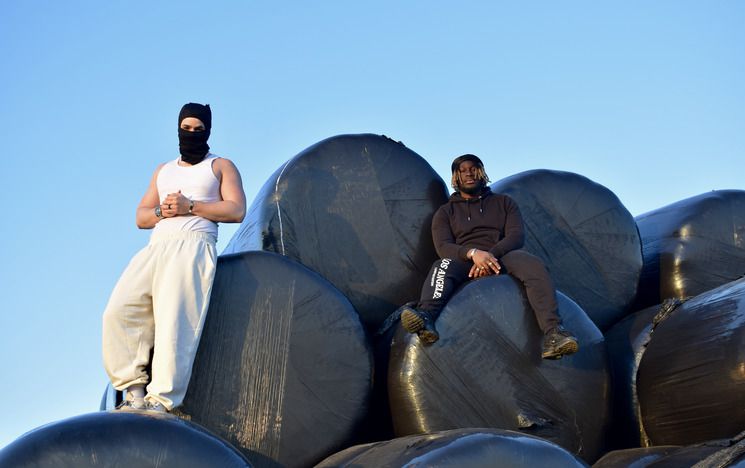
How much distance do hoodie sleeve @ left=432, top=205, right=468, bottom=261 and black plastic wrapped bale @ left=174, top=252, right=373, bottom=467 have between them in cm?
84

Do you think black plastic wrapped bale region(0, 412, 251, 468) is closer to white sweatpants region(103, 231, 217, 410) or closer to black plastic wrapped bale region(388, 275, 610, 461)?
white sweatpants region(103, 231, 217, 410)

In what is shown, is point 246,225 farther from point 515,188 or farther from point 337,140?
point 515,188

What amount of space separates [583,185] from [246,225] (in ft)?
7.27

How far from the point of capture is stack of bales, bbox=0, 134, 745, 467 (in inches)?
211

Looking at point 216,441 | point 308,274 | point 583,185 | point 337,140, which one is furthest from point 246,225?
point 216,441

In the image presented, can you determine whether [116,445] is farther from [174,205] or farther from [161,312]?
[174,205]

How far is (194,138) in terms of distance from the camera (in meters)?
5.78

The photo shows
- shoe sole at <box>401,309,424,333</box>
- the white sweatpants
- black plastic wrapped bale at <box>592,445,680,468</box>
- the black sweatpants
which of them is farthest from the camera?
the black sweatpants

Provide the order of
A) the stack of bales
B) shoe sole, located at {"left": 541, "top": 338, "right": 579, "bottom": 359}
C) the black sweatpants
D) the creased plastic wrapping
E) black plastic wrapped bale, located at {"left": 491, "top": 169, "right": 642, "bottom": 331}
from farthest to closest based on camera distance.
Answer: black plastic wrapped bale, located at {"left": 491, "top": 169, "right": 642, "bottom": 331}, the black sweatpants, shoe sole, located at {"left": 541, "top": 338, "right": 579, "bottom": 359}, the stack of bales, the creased plastic wrapping

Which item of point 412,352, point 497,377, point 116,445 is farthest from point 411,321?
point 116,445

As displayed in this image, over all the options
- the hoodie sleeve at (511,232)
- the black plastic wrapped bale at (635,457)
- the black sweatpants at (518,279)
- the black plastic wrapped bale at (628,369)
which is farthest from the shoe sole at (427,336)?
the black plastic wrapped bale at (628,369)

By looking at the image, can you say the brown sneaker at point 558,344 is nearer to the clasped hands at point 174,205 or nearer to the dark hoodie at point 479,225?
the dark hoodie at point 479,225

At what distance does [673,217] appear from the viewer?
25.4ft

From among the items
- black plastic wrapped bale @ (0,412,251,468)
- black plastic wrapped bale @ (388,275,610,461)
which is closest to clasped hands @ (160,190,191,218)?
black plastic wrapped bale @ (388,275,610,461)
